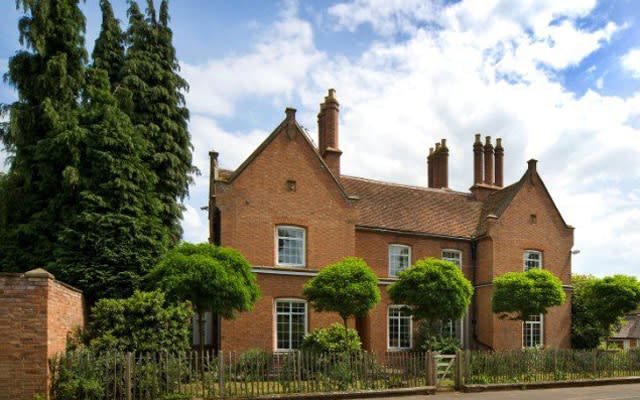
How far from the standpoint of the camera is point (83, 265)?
17422 millimetres

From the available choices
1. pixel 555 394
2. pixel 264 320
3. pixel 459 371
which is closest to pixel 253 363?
pixel 264 320

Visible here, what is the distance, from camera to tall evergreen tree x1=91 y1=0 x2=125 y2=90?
2631 cm

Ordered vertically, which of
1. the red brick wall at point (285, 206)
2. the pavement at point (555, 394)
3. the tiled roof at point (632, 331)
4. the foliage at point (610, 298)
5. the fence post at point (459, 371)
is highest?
the red brick wall at point (285, 206)

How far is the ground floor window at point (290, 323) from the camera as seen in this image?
21.8 metres

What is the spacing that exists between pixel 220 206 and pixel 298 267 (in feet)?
13.6

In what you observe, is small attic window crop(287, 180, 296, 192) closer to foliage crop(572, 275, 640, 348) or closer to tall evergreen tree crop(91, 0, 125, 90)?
tall evergreen tree crop(91, 0, 125, 90)

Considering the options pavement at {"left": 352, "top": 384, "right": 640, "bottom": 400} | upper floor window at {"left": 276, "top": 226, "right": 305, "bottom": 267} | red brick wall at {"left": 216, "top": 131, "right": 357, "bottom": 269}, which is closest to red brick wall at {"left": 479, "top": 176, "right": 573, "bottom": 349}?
pavement at {"left": 352, "top": 384, "right": 640, "bottom": 400}

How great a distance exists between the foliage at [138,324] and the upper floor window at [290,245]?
710 centimetres

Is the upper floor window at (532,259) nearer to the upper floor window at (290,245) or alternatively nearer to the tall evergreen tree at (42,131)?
the upper floor window at (290,245)

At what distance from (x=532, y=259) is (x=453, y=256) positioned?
4.34 meters

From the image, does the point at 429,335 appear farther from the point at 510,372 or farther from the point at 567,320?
the point at 567,320

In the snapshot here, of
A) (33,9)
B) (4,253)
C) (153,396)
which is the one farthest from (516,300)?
(33,9)

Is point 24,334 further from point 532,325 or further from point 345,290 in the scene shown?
point 532,325

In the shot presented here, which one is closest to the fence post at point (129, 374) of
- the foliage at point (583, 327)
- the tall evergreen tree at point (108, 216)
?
the tall evergreen tree at point (108, 216)
